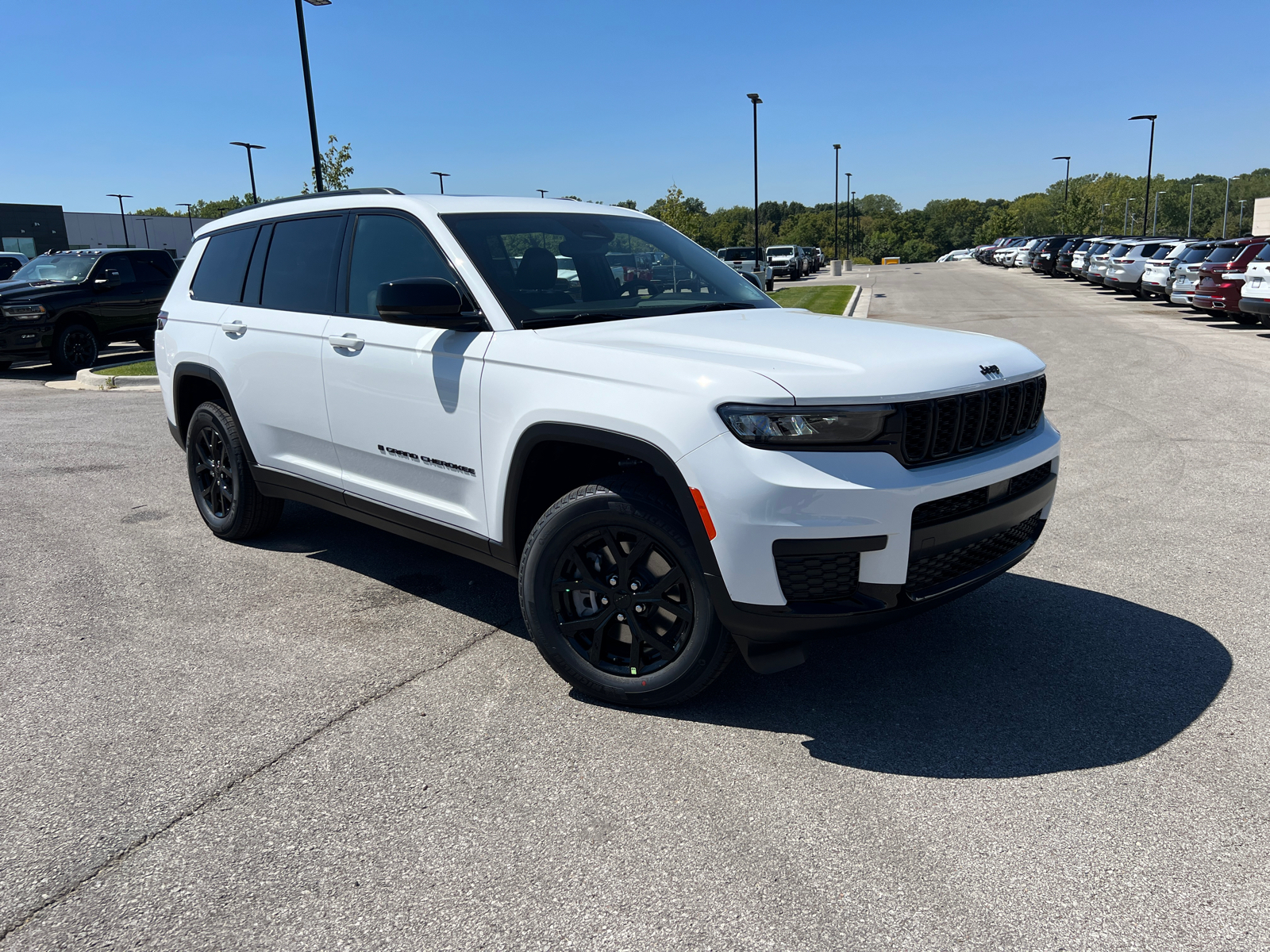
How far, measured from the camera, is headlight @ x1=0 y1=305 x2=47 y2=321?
15.1 m

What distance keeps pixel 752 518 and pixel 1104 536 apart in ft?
11.4

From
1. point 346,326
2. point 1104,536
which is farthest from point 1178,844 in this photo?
point 346,326

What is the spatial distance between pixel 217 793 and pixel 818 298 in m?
26.6

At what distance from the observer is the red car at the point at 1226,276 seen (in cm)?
1812

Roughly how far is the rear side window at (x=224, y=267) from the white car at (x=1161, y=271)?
957 inches

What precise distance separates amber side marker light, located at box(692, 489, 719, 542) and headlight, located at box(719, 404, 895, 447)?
0.76ft

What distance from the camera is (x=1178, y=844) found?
2.70 m

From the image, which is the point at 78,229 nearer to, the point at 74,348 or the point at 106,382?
the point at 74,348

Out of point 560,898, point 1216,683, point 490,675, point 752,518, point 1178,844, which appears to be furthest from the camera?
point 490,675

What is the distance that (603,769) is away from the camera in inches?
125

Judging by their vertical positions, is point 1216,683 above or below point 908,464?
below

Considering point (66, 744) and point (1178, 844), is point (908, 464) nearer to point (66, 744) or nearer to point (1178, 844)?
point (1178, 844)

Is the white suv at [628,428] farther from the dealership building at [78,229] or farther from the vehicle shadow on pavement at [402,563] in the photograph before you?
the dealership building at [78,229]

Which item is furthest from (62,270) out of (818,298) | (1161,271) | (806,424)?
(1161,271)
